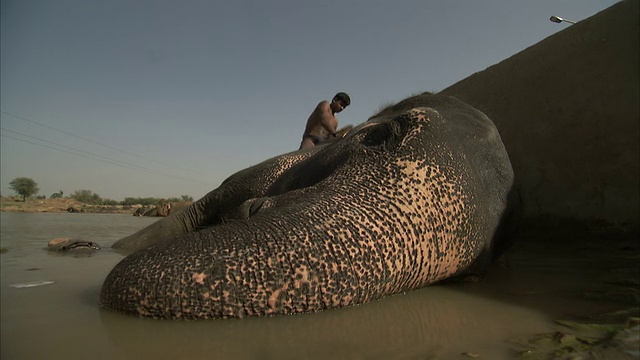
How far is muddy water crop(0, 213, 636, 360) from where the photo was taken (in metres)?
1.66

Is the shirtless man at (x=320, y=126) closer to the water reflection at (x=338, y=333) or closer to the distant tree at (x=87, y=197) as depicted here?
the water reflection at (x=338, y=333)

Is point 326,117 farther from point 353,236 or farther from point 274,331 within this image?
point 274,331

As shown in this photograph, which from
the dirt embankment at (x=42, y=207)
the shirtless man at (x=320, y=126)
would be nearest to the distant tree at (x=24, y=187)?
the dirt embankment at (x=42, y=207)

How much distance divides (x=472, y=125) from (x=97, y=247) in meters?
4.12

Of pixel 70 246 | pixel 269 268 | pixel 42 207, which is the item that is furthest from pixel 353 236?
pixel 42 207

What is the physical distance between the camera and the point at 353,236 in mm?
2207

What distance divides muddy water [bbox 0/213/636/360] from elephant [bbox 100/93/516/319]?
93 millimetres

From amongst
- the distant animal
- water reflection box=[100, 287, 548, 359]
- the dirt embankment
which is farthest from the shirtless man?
the dirt embankment

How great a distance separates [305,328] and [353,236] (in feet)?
1.65

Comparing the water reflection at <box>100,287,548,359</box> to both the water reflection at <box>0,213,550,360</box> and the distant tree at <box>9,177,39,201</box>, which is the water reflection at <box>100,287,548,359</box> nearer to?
the water reflection at <box>0,213,550,360</box>

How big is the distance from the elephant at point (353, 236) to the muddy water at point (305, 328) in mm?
93

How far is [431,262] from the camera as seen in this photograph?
253cm

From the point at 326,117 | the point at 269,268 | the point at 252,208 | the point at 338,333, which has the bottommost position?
the point at 338,333

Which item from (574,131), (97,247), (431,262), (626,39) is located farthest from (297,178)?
(626,39)
